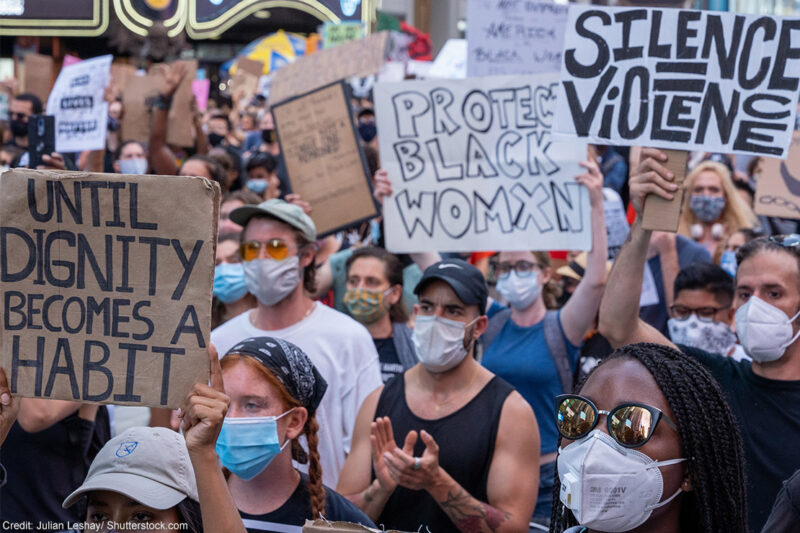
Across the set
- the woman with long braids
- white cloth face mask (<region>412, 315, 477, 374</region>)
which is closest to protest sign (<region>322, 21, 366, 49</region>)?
white cloth face mask (<region>412, 315, 477, 374</region>)

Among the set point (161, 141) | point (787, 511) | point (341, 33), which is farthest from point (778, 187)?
point (341, 33)

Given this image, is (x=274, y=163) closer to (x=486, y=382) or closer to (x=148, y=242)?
(x=486, y=382)

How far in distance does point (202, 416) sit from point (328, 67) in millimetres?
5828

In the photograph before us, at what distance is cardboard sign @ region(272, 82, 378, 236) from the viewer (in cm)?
609

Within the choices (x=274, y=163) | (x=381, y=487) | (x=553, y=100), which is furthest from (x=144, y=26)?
(x=274, y=163)

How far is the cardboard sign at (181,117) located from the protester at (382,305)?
3.52 m

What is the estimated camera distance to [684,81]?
393cm

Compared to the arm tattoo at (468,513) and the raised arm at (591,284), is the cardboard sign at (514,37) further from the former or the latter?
A: the arm tattoo at (468,513)

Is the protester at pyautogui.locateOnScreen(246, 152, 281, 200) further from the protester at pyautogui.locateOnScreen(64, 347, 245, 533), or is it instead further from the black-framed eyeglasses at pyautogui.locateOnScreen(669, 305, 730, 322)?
the protester at pyautogui.locateOnScreen(64, 347, 245, 533)

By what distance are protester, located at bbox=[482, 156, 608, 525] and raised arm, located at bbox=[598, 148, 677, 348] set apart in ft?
3.74

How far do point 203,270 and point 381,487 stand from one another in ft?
4.51

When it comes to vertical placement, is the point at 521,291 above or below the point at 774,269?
below

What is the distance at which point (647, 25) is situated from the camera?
3.96 metres

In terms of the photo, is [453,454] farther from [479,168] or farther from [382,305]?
[479,168]
